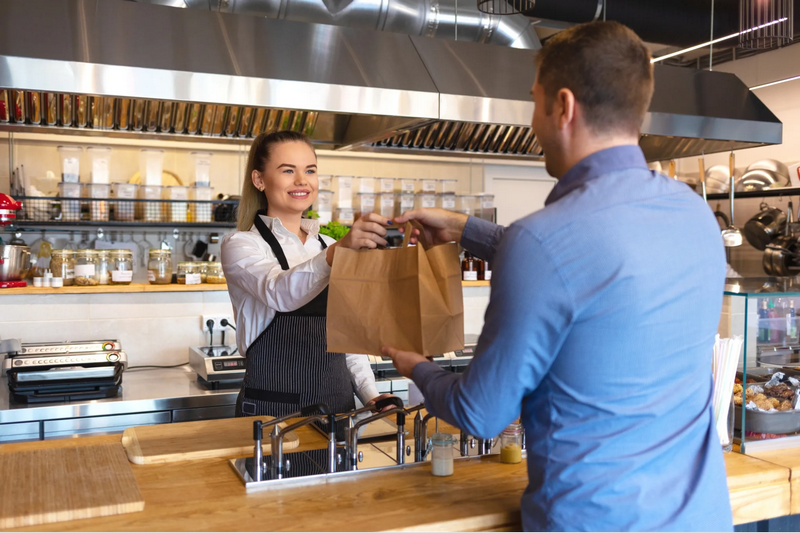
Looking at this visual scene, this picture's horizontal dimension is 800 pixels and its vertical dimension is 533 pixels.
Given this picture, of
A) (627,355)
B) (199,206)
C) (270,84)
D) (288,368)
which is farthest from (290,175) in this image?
(199,206)

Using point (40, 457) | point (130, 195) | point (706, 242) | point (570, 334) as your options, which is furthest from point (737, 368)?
point (130, 195)

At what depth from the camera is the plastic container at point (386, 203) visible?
4766 millimetres

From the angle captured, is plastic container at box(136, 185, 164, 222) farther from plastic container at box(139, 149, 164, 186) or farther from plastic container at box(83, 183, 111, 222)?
plastic container at box(83, 183, 111, 222)

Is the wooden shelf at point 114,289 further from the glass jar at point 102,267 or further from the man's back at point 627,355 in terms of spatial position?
the man's back at point 627,355

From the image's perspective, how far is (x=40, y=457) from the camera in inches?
64.8

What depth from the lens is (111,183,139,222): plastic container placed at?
409 cm

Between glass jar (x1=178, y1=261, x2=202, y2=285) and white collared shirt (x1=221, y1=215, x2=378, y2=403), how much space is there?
5.55 feet

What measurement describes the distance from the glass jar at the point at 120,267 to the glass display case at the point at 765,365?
291 centimetres

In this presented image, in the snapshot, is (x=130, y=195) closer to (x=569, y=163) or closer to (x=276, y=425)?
(x=276, y=425)

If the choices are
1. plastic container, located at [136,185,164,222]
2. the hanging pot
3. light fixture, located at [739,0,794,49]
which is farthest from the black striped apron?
the hanging pot

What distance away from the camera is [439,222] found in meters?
1.61

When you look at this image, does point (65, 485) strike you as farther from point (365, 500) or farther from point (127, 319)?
point (127, 319)

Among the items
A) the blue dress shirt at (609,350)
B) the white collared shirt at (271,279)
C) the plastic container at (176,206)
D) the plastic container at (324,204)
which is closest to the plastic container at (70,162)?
the plastic container at (176,206)

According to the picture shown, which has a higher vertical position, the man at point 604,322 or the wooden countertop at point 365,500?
the man at point 604,322
